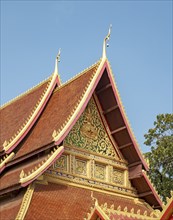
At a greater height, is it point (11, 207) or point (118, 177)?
point (118, 177)

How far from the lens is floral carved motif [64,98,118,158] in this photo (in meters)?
13.2

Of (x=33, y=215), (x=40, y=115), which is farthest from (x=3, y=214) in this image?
(x=40, y=115)

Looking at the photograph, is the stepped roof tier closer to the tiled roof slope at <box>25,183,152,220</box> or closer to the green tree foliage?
the tiled roof slope at <box>25,183,152,220</box>

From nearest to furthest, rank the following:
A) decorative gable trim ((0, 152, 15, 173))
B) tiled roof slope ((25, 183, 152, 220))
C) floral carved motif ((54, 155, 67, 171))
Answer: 1. tiled roof slope ((25, 183, 152, 220))
2. floral carved motif ((54, 155, 67, 171))
3. decorative gable trim ((0, 152, 15, 173))

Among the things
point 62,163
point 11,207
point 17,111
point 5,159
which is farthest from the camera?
point 17,111

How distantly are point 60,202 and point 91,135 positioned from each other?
9.06ft

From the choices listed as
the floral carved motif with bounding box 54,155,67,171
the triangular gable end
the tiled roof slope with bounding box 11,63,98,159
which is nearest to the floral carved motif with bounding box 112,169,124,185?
the triangular gable end

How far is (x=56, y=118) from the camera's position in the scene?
13.5m

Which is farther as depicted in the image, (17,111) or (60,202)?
(17,111)

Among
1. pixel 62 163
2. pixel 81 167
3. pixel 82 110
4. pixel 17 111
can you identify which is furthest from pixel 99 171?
pixel 17 111

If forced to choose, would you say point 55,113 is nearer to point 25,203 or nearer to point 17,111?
point 17,111

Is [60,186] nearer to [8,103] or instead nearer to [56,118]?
[56,118]

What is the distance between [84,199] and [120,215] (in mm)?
2588

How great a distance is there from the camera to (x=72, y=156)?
42.0 feet
